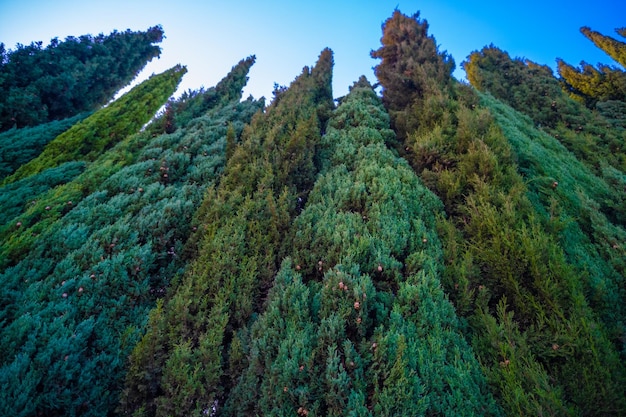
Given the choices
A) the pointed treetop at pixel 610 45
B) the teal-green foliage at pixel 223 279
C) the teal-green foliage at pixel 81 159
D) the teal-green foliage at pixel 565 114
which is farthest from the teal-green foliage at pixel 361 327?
the pointed treetop at pixel 610 45

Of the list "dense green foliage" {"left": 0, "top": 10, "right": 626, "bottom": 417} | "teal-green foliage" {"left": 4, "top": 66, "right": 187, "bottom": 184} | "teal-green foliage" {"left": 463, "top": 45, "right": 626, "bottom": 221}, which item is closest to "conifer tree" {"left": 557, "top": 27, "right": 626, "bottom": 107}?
"teal-green foliage" {"left": 463, "top": 45, "right": 626, "bottom": 221}

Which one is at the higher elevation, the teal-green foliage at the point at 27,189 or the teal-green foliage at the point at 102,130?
the teal-green foliage at the point at 102,130

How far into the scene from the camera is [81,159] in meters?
9.08

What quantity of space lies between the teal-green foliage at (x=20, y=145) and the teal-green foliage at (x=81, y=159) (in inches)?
45.5

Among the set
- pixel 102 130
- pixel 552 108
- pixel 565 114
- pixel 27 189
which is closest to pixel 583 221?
pixel 565 114

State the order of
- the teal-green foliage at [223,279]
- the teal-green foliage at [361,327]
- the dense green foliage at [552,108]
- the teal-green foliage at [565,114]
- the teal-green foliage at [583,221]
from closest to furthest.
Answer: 1. the teal-green foliage at [361,327]
2. the teal-green foliage at [223,279]
3. the teal-green foliage at [583,221]
4. the teal-green foliage at [565,114]
5. the dense green foliage at [552,108]

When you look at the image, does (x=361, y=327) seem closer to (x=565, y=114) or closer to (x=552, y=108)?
(x=565, y=114)

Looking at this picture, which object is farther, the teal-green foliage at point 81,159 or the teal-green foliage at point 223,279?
the teal-green foliage at point 81,159

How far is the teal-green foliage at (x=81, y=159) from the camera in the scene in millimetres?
5129

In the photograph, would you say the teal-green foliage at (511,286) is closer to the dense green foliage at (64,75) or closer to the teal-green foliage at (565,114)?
the teal-green foliage at (565,114)

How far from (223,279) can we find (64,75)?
15064 millimetres

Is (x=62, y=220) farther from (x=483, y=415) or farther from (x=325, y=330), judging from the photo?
(x=483, y=415)

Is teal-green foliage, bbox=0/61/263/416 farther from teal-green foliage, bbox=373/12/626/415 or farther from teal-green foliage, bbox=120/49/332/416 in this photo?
teal-green foliage, bbox=373/12/626/415

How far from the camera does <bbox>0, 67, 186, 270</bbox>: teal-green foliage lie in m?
5.13
